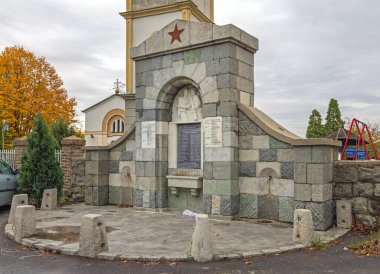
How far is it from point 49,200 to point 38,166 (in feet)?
3.82

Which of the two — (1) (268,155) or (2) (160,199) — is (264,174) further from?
(2) (160,199)

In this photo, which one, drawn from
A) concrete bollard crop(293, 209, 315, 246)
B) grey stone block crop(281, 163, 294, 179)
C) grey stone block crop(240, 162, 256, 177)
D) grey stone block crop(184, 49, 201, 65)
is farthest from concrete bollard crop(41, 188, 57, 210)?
concrete bollard crop(293, 209, 315, 246)

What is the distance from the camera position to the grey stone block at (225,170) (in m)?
8.87

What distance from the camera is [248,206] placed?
8.97 m

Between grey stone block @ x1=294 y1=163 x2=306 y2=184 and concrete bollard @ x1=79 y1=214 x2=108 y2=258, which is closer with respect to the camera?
concrete bollard @ x1=79 y1=214 x2=108 y2=258

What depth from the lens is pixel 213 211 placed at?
9039mm

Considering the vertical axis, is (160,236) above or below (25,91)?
below

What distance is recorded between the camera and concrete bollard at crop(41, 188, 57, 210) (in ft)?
34.7

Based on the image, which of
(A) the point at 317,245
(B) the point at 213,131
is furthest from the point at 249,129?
(A) the point at 317,245

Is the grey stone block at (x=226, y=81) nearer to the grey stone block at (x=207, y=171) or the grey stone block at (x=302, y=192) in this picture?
the grey stone block at (x=207, y=171)

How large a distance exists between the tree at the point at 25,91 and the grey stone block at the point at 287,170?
2280 cm

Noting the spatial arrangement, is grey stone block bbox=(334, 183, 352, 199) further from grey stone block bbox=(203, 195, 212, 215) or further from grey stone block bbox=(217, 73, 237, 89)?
grey stone block bbox=(217, 73, 237, 89)

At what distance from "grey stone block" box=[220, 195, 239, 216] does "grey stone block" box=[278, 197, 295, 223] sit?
40.8 inches

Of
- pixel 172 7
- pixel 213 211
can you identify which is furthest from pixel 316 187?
pixel 172 7
